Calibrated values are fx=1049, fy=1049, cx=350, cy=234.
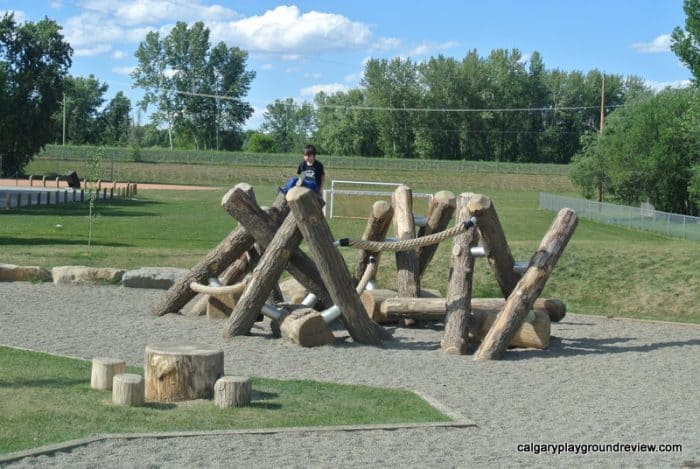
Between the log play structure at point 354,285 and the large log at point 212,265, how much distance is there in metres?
0.01

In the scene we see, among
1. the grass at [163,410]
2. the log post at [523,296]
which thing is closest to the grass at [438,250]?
the log post at [523,296]

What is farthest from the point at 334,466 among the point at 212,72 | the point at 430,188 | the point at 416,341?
the point at 212,72

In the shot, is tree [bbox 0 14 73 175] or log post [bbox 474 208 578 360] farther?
tree [bbox 0 14 73 175]

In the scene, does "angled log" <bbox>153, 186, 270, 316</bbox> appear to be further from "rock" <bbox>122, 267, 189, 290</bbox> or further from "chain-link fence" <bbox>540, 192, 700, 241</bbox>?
"chain-link fence" <bbox>540, 192, 700, 241</bbox>

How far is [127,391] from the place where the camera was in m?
8.12

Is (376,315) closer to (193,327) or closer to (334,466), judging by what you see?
(193,327)

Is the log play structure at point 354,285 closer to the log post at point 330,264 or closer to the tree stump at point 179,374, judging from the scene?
the log post at point 330,264

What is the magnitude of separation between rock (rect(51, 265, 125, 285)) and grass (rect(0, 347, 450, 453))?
704cm

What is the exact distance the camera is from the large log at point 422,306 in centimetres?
1275

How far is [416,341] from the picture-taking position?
12547mm

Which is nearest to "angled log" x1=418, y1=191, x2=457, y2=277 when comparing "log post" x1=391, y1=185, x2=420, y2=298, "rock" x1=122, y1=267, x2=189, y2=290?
"log post" x1=391, y1=185, x2=420, y2=298

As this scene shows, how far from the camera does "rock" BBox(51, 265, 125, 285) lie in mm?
16641

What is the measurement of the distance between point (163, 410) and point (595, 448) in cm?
326

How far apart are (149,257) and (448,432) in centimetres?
1342
